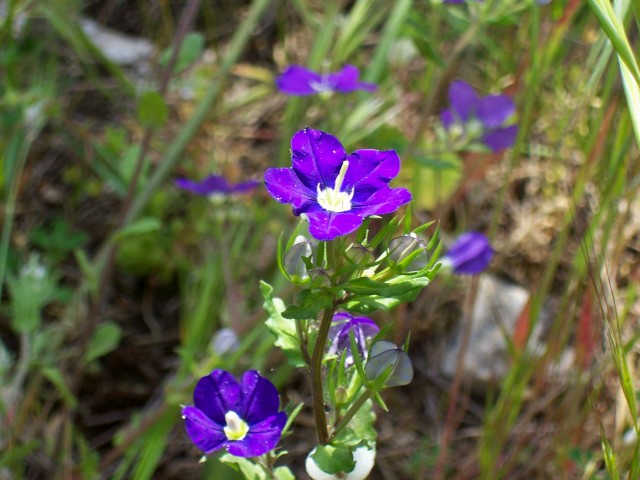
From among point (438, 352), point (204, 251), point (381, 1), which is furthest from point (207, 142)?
point (438, 352)

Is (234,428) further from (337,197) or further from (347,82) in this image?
(347,82)

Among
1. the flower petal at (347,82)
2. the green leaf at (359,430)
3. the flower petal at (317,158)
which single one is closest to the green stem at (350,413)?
the green leaf at (359,430)

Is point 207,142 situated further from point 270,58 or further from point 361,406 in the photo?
point 361,406

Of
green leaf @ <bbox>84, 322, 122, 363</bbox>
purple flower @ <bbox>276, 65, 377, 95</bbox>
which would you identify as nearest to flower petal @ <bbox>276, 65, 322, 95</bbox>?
purple flower @ <bbox>276, 65, 377, 95</bbox>

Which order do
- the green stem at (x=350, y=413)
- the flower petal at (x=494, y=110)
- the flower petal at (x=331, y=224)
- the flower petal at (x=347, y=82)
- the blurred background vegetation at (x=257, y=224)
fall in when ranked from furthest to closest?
the flower petal at (x=494, y=110), the flower petal at (x=347, y=82), the blurred background vegetation at (x=257, y=224), the green stem at (x=350, y=413), the flower petal at (x=331, y=224)

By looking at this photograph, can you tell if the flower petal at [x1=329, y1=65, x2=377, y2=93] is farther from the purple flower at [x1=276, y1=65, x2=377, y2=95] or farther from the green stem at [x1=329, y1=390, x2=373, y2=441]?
the green stem at [x1=329, y1=390, x2=373, y2=441]

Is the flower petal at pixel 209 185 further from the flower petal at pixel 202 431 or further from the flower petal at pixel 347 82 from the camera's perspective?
the flower petal at pixel 202 431
